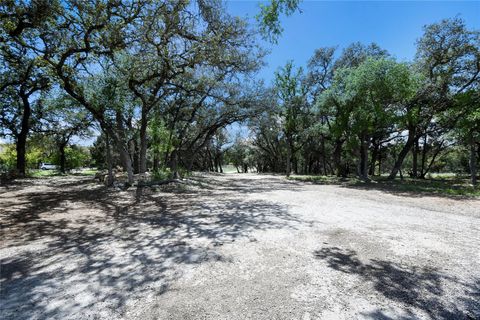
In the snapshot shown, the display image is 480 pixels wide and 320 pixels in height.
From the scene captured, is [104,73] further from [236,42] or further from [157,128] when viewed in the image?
[157,128]

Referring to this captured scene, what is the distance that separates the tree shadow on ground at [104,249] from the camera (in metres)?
2.52

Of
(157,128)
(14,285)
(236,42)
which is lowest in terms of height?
(14,285)

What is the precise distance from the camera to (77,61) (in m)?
8.91

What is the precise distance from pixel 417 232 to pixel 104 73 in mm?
12265

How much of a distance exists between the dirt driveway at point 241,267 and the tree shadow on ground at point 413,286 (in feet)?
0.04

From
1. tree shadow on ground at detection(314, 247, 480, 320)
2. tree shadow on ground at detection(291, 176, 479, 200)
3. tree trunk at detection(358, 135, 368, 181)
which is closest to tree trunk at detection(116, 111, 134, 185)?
tree shadow on ground at detection(314, 247, 480, 320)

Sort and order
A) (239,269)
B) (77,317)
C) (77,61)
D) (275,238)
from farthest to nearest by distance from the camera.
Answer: (77,61) → (275,238) → (239,269) → (77,317)

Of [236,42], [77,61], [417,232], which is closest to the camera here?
[417,232]

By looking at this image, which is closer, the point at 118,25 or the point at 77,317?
the point at 77,317

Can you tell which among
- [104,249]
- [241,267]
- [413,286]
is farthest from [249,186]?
[413,286]

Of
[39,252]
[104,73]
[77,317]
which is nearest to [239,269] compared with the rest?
[77,317]

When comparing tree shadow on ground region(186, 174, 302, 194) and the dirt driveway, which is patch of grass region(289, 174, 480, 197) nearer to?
tree shadow on ground region(186, 174, 302, 194)

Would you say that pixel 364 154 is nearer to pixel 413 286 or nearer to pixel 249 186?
pixel 249 186

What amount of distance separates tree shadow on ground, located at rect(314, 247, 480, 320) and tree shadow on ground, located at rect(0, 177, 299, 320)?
5.65 ft
